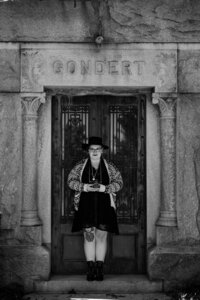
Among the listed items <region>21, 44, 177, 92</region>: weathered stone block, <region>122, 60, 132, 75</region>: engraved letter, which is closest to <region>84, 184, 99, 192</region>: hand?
<region>21, 44, 177, 92</region>: weathered stone block

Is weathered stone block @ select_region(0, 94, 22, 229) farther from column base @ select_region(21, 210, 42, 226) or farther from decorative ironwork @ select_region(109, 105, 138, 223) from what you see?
decorative ironwork @ select_region(109, 105, 138, 223)

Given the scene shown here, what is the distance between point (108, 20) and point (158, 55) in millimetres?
820

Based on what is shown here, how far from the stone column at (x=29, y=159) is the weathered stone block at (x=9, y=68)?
0.80ft

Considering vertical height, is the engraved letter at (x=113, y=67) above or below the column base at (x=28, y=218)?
above

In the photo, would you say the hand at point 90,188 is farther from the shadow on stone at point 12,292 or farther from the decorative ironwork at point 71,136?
the shadow on stone at point 12,292

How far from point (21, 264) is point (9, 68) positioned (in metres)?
2.63

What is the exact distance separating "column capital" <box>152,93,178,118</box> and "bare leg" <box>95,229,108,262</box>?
1803mm

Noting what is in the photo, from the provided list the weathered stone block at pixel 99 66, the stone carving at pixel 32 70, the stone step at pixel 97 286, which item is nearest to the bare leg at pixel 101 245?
the stone step at pixel 97 286

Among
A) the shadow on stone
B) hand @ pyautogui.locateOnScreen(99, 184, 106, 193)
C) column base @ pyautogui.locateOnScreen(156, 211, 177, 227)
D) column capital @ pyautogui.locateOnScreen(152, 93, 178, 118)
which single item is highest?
column capital @ pyautogui.locateOnScreen(152, 93, 178, 118)

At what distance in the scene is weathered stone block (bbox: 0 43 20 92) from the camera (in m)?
6.78

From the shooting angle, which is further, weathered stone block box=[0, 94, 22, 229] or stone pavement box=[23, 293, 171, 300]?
weathered stone block box=[0, 94, 22, 229]

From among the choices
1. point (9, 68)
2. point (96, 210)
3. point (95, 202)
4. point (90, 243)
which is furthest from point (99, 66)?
point (90, 243)

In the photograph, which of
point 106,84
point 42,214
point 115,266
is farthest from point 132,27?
point 115,266

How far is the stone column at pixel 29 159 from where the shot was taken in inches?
269
